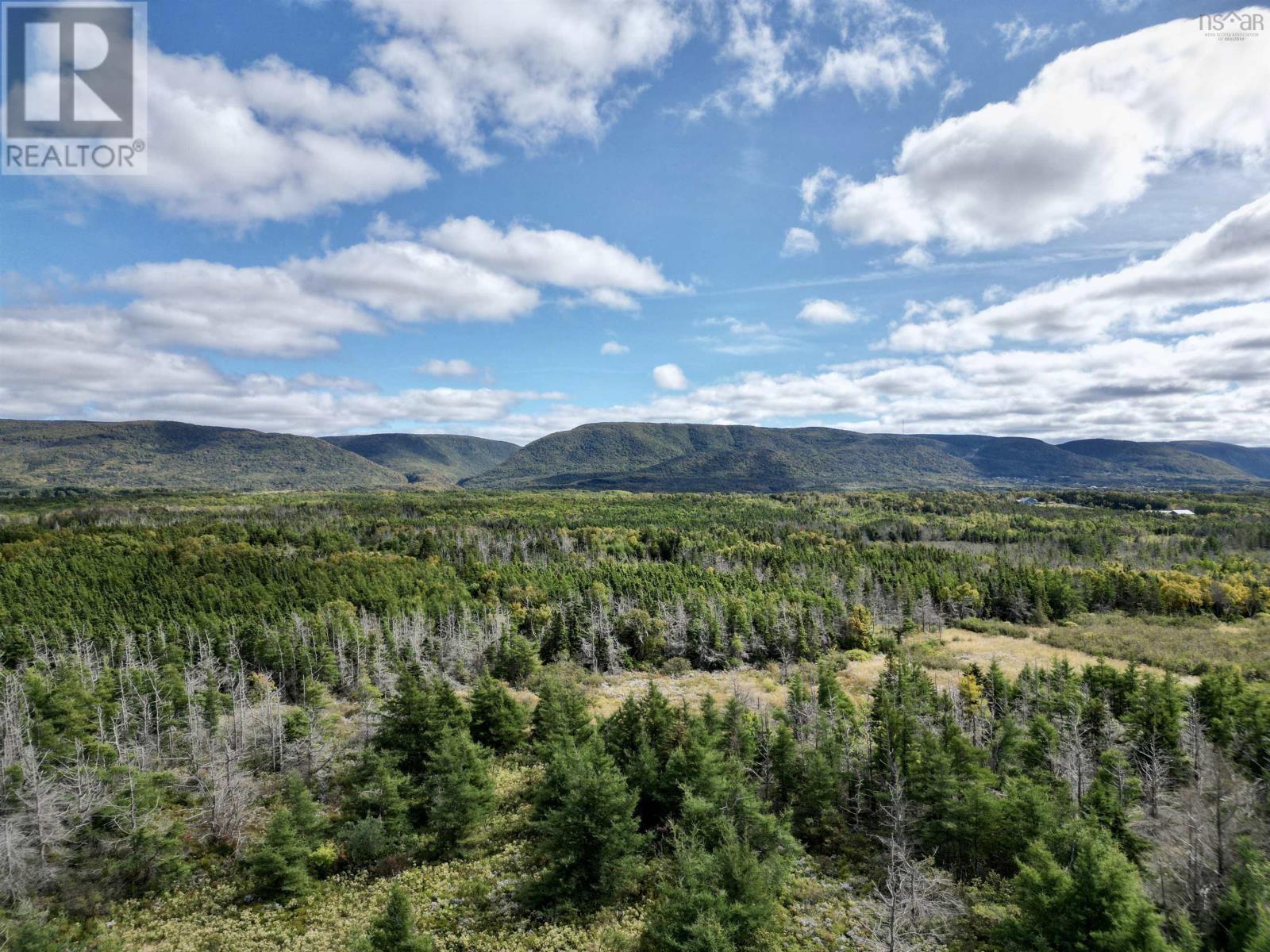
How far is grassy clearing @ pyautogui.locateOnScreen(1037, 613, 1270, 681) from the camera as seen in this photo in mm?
71688

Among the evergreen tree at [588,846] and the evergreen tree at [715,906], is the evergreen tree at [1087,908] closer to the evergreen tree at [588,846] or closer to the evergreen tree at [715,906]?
the evergreen tree at [715,906]

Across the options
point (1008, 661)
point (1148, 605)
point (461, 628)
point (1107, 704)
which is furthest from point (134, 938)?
point (1148, 605)

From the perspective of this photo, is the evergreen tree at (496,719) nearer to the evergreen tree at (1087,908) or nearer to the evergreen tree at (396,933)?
the evergreen tree at (396,933)

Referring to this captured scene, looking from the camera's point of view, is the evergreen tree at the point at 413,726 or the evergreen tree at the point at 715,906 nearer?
the evergreen tree at the point at 715,906

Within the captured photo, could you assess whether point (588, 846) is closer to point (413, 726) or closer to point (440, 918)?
point (440, 918)

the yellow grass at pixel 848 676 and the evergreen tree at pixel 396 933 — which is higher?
the evergreen tree at pixel 396 933

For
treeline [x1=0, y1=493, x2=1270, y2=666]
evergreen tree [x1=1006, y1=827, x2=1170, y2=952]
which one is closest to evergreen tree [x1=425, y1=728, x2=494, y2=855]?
evergreen tree [x1=1006, y1=827, x2=1170, y2=952]

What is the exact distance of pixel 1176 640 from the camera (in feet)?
274

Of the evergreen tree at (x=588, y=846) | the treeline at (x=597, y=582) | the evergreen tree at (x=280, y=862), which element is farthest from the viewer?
the treeline at (x=597, y=582)

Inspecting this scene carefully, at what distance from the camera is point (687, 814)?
1169 inches

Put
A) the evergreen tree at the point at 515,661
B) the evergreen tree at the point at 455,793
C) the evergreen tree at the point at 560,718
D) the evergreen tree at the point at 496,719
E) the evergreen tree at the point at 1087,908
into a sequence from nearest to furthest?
the evergreen tree at the point at 1087,908, the evergreen tree at the point at 455,793, the evergreen tree at the point at 560,718, the evergreen tree at the point at 496,719, the evergreen tree at the point at 515,661

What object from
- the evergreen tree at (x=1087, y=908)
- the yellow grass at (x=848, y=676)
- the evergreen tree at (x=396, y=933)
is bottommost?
the yellow grass at (x=848, y=676)

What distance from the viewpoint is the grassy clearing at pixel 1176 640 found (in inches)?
2822

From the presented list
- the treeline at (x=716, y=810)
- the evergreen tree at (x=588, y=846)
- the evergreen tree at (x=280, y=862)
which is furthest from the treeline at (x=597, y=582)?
the evergreen tree at (x=588, y=846)
